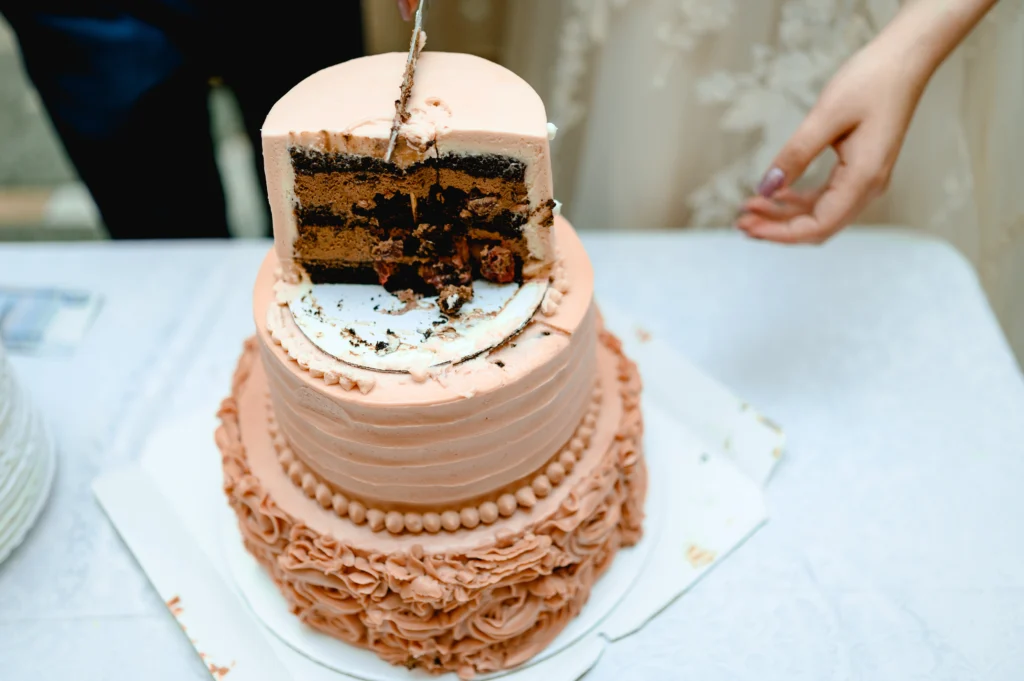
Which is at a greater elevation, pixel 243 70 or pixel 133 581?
pixel 243 70

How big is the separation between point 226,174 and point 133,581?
1753 mm

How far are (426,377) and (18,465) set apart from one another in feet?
2.81

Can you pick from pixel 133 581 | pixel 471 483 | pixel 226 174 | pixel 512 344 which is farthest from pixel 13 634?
pixel 226 174

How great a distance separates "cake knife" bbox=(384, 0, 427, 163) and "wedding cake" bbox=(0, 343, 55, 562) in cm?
85

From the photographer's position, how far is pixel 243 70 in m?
1.87

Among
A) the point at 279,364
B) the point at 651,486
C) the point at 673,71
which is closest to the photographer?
the point at 279,364

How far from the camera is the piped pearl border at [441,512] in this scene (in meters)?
1.19

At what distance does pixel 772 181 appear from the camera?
1.47 meters

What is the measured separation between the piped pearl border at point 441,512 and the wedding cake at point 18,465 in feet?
1.66

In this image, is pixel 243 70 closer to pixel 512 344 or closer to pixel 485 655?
pixel 512 344

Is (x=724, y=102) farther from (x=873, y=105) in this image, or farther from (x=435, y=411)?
(x=435, y=411)

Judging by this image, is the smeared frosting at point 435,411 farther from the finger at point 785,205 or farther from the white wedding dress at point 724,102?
the white wedding dress at point 724,102

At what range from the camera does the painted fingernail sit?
1468mm

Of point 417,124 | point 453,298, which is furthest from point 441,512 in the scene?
point 417,124
